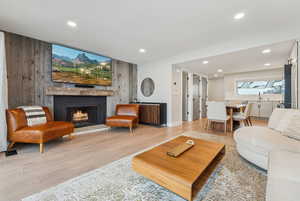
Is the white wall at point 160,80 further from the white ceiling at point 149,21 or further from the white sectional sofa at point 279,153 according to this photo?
the white sectional sofa at point 279,153

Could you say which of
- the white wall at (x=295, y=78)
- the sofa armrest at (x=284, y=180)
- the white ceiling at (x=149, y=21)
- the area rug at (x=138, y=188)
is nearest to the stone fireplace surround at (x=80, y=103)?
the white ceiling at (x=149, y=21)

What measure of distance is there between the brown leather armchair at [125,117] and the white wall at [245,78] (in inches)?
205

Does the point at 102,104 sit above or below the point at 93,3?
below

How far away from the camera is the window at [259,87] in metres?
5.30

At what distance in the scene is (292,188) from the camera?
74 centimetres

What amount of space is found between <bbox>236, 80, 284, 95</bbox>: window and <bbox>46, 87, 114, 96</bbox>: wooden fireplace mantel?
6.24m

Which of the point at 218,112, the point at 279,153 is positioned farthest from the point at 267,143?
the point at 218,112

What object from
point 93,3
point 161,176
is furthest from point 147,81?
point 161,176

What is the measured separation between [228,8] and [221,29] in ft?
2.06

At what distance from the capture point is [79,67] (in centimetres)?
347

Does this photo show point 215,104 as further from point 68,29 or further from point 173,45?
point 68,29

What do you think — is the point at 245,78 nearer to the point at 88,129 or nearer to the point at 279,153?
the point at 279,153

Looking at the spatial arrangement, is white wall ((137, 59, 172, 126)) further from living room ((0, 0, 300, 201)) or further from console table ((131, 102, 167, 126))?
console table ((131, 102, 167, 126))

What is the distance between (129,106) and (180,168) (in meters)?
3.18
